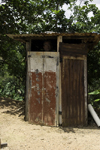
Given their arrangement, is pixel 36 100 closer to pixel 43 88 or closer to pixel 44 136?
pixel 43 88

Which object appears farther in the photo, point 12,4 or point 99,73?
point 99,73

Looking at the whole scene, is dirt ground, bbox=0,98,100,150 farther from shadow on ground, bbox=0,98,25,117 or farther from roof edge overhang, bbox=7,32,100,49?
roof edge overhang, bbox=7,32,100,49

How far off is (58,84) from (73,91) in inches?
25.9

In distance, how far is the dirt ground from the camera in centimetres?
479

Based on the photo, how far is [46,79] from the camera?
21.8ft

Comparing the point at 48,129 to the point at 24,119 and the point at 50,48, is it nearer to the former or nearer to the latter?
the point at 24,119

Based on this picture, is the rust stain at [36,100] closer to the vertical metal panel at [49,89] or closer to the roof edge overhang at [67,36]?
the vertical metal panel at [49,89]

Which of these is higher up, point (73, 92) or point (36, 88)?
point (36, 88)

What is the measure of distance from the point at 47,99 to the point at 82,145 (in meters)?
2.22

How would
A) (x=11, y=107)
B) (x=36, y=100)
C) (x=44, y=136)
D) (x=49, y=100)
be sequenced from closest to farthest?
(x=44, y=136) → (x=49, y=100) → (x=36, y=100) → (x=11, y=107)

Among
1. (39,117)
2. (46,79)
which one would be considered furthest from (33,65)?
(39,117)

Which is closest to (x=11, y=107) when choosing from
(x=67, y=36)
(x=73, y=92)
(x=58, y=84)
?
(x=58, y=84)

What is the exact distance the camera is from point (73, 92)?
6715mm

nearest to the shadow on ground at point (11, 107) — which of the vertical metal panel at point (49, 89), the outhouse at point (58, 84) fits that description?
the outhouse at point (58, 84)
